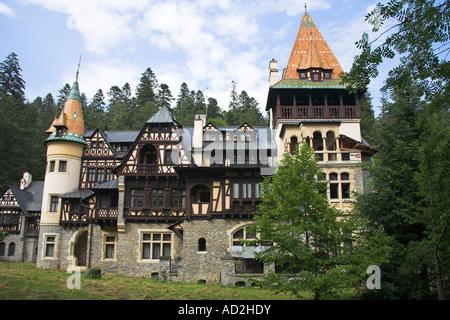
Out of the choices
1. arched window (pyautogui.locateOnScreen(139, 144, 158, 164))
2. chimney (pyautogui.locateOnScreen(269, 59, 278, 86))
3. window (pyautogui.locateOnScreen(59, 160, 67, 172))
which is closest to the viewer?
arched window (pyautogui.locateOnScreen(139, 144, 158, 164))

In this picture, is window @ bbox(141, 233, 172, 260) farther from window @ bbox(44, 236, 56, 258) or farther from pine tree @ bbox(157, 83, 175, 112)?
pine tree @ bbox(157, 83, 175, 112)

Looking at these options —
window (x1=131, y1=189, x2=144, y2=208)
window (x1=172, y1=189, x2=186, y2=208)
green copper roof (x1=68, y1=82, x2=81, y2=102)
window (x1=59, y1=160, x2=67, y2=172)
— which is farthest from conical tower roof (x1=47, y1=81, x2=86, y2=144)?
window (x1=172, y1=189, x2=186, y2=208)

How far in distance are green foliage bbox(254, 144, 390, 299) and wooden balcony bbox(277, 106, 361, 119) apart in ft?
43.8

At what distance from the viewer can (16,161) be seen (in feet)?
153

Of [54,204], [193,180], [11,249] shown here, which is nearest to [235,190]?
[193,180]

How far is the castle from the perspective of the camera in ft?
80.8

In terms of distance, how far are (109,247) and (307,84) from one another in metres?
20.6

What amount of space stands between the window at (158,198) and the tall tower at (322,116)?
383 inches

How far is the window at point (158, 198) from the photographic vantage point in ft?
91.0

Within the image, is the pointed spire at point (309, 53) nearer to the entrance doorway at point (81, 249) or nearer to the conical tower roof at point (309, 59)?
the conical tower roof at point (309, 59)

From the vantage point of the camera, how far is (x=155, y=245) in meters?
27.6
